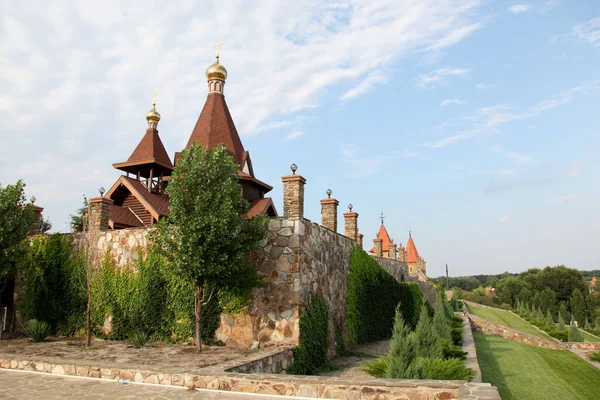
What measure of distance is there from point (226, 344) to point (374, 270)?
7.17 meters

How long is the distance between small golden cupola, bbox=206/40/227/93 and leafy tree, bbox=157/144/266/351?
15484 millimetres

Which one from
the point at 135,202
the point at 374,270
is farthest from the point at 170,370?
the point at 135,202

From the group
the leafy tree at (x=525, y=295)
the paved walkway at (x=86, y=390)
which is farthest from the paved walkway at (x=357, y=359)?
the leafy tree at (x=525, y=295)

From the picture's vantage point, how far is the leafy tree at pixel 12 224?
13.3m

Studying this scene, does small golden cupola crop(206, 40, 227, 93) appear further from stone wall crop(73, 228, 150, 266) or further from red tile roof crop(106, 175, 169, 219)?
stone wall crop(73, 228, 150, 266)

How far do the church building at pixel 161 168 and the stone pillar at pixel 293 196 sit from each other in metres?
7.40

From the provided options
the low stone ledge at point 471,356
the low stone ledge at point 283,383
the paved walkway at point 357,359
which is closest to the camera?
the low stone ledge at point 283,383

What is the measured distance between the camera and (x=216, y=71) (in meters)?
25.5

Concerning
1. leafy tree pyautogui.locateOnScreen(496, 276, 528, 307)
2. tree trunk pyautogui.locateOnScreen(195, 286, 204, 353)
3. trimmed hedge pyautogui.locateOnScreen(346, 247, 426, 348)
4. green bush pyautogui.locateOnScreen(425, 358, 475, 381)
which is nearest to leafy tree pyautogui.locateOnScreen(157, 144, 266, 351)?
tree trunk pyautogui.locateOnScreen(195, 286, 204, 353)

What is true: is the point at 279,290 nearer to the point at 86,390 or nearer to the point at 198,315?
the point at 198,315

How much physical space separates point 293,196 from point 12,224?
27.4 ft

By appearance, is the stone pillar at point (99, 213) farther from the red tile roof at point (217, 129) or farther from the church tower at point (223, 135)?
the red tile roof at point (217, 129)

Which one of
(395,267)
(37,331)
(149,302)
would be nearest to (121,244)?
(149,302)

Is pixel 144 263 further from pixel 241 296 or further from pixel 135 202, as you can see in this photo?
pixel 135 202
